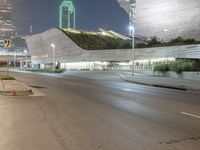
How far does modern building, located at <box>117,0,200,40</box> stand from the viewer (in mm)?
80938

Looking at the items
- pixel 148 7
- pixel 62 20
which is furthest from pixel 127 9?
pixel 62 20

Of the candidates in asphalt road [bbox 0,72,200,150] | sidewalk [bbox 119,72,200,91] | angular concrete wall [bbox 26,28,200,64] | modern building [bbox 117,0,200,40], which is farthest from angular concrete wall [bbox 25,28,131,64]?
asphalt road [bbox 0,72,200,150]

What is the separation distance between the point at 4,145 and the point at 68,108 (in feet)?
21.0

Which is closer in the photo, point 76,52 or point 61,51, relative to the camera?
point 76,52

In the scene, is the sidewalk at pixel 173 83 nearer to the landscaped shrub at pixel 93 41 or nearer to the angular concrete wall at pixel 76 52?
the angular concrete wall at pixel 76 52

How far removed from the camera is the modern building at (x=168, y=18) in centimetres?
8094

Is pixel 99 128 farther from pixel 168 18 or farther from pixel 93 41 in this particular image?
pixel 93 41

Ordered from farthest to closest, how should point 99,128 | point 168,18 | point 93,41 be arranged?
point 93,41, point 168,18, point 99,128

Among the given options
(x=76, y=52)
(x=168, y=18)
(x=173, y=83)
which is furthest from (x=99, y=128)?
(x=76, y=52)

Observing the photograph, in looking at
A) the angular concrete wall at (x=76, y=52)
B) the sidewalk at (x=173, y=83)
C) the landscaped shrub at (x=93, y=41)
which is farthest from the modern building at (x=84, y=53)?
the sidewalk at (x=173, y=83)

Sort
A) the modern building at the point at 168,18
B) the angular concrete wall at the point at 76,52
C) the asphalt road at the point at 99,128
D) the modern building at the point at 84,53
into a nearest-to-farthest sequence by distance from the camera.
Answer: the asphalt road at the point at 99,128 < the angular concrete wall at the point at 76,52 < the modern building at the point at 84,53 < the modern building at the point at 168,18

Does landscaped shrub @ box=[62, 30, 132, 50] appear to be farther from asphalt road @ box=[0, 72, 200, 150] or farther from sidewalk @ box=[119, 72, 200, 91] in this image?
asphalt road @ box=[0, 72, 200, 150]

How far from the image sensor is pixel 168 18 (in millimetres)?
86750

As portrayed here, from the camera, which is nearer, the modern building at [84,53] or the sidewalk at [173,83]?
the sidewalk at [173,83]
